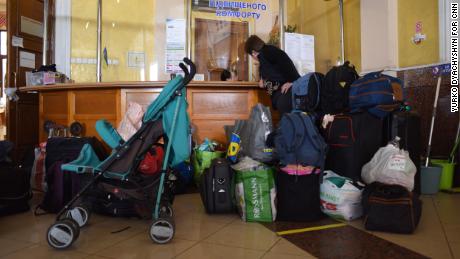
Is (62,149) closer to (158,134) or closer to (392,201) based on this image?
(158,134)

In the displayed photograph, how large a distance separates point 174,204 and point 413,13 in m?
3.39

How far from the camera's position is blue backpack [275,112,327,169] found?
2328 millimetres

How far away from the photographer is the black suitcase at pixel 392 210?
81.0 inches

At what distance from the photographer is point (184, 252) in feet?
5.95

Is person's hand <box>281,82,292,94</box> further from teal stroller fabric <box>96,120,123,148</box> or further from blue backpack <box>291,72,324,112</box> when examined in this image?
teal stroller fabric <box>96,120,123,148</box>

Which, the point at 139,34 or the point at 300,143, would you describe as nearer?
the point at 300,143

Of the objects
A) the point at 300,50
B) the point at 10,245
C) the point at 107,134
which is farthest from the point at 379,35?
the point at 10,245

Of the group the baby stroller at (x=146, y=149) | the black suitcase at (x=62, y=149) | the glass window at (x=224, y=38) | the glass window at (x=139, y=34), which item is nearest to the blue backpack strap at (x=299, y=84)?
the baby stroller at (x=146, y=149)

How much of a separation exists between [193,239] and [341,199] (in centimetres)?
103

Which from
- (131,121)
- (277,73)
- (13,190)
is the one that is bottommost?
(13,190)

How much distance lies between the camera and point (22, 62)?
15.9ft

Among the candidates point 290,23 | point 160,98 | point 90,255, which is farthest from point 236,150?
point 290,23

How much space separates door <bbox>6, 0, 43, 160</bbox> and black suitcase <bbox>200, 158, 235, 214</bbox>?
137 inches

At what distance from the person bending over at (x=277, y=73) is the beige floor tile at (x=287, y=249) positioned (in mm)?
1614
